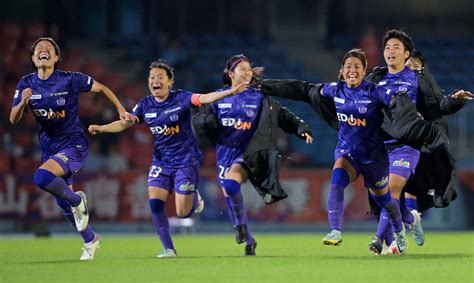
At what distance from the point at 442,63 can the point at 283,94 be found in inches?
655

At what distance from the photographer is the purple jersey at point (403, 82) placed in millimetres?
13412

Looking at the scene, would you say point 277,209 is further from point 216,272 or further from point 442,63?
point 216,272

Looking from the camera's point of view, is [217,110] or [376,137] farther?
[217,110]

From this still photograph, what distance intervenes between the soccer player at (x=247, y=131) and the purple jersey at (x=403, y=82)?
3.66ft

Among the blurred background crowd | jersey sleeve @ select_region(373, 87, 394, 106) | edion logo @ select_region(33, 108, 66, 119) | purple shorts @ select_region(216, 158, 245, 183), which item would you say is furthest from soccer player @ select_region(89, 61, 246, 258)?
the blurred background crowd

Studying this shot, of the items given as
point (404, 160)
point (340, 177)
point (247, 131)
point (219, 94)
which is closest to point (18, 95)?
point (219, 94)

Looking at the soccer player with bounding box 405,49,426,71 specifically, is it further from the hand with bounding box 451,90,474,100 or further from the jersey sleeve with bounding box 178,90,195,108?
the jersey sleeve with bounding box 178,90,195,108

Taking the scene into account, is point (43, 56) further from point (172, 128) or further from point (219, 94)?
point (219, 94)

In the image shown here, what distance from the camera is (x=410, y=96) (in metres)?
13.5

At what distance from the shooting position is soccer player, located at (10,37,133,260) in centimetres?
1309

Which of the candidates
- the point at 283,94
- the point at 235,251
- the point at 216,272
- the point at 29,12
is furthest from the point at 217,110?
the point at 29,12

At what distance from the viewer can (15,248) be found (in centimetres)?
1642

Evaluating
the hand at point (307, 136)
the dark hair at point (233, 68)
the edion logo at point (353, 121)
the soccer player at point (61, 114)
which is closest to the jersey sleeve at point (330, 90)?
the edion logo at point (353, 121)

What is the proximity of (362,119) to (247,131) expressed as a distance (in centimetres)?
177
